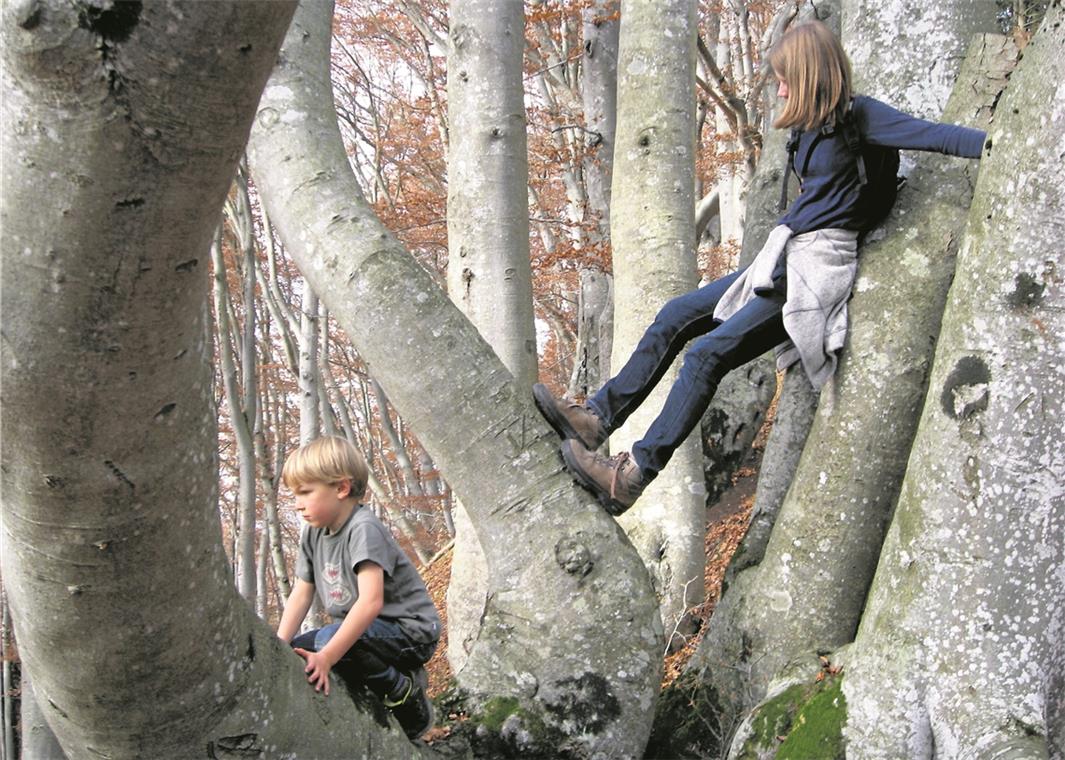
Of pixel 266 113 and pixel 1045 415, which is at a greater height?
pixel 266 113

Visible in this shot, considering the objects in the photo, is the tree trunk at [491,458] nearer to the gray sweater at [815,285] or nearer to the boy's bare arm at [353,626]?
the boy's bare arm at [353,626]

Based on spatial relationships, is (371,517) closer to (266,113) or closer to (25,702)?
(266,113)

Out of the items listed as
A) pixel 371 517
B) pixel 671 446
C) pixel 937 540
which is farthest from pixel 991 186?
pixel 371 517

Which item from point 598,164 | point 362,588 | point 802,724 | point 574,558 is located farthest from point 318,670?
point 598,164

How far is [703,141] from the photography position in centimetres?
1580

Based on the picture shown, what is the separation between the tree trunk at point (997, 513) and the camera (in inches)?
106

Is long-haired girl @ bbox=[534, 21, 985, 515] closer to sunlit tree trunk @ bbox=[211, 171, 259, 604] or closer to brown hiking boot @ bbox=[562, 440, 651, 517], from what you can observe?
brown hiking boot @ bbox=[562, 440, 651, 517]

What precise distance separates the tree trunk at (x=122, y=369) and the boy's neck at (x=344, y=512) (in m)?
0.67

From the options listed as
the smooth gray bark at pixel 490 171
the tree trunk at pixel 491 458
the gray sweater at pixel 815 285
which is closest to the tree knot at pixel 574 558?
the tree trunk at pixel 491 458

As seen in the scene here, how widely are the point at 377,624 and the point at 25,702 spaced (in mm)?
3606

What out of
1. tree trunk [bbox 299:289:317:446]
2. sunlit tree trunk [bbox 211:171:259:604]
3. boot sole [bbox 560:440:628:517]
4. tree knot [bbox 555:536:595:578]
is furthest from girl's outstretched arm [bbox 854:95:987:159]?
sunlit tree trunk [bbox 211:171:259:604]

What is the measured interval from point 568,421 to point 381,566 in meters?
0.96

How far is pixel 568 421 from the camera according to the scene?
11.6ft

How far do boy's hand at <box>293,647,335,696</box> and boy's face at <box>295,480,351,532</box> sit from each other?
46 centimetres
